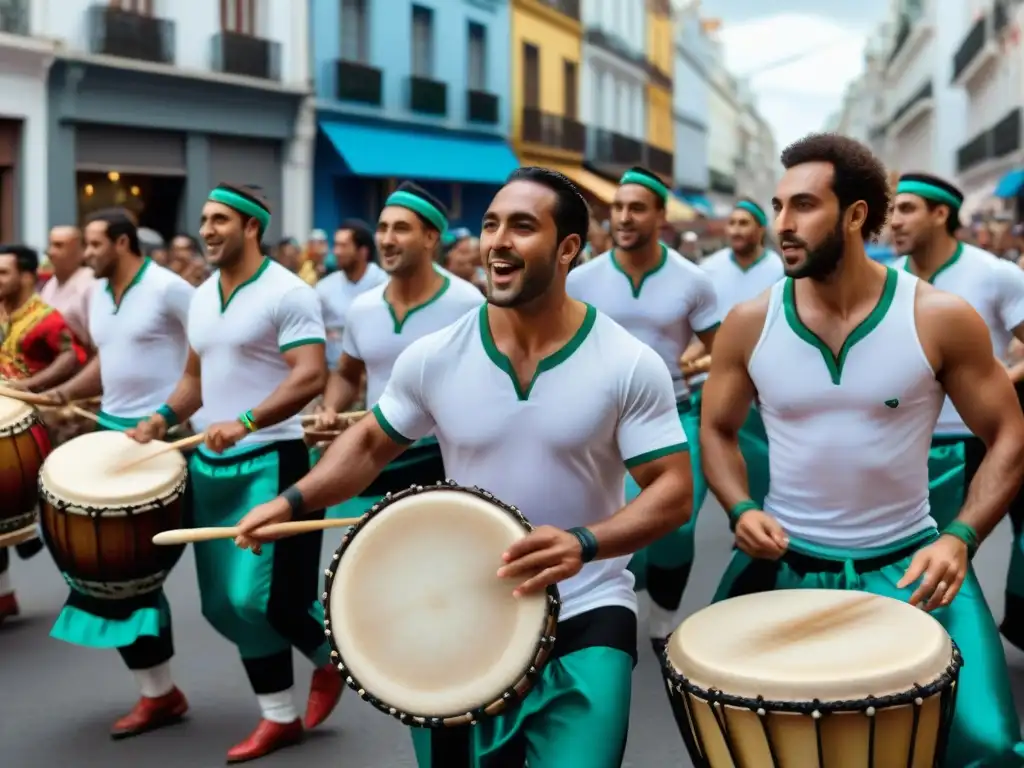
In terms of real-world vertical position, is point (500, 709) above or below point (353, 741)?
above

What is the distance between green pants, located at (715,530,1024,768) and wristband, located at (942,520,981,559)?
0.48ft

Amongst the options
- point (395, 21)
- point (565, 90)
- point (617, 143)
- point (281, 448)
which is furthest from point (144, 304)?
point (617, 143)

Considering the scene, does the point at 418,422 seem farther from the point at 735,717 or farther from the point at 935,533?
the point at 935,533

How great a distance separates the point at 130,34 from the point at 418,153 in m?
7.61

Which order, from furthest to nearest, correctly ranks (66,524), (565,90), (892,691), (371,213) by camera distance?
(565,90) → (371,213) → (66,524) → (892,691)

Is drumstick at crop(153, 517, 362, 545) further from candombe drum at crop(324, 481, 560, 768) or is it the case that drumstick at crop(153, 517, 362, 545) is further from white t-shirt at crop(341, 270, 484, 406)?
white t-shirt at crop(341, 270, 484, 406)

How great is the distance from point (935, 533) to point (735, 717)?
3.56ft

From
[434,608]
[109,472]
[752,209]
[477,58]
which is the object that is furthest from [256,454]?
[477,58]

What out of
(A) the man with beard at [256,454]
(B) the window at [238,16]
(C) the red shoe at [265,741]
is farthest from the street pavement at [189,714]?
(B) the window at [238,16]

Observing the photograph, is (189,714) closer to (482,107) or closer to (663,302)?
(663,302)

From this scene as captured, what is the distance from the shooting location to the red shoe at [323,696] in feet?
17.5

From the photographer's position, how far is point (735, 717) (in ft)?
9.28

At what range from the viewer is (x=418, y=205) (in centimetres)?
622

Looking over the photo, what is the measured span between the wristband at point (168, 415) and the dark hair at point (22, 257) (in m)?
2.51
